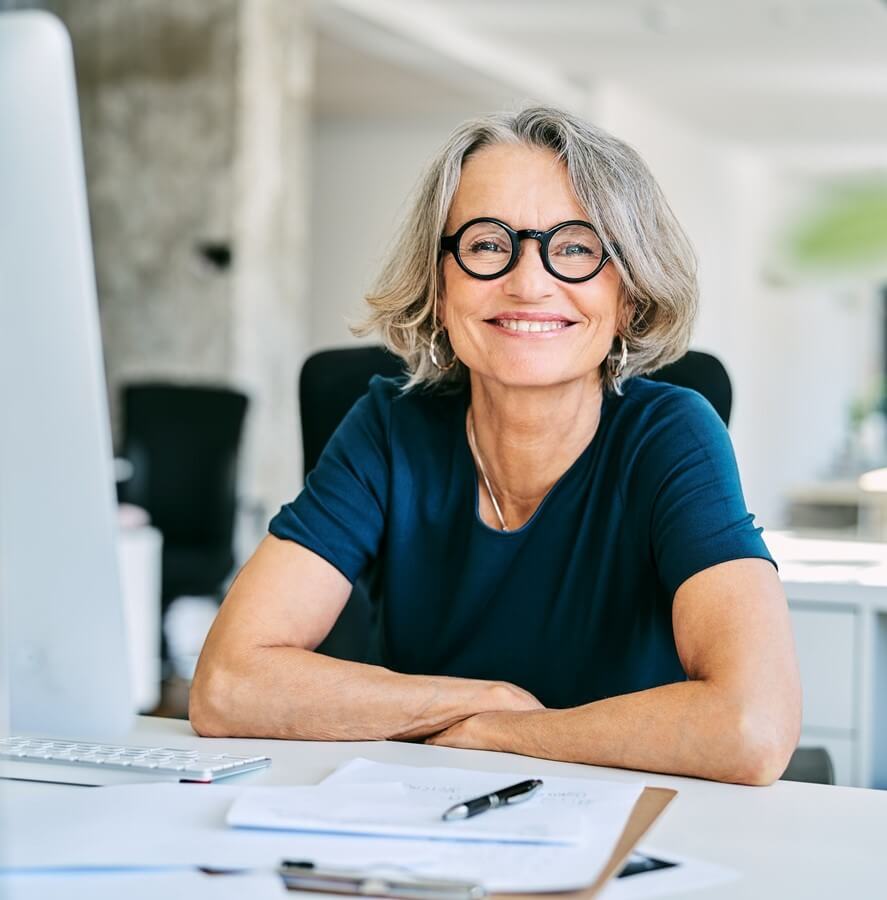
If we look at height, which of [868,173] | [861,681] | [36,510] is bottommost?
[861,681]

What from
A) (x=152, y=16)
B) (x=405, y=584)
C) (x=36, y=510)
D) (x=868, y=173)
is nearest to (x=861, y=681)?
(x=405, y=584)

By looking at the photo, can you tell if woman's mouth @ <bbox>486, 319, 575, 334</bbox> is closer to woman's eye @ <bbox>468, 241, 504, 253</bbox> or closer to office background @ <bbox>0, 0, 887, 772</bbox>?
woman's eye @ <bbox>468, 241, 504, 253</bbox>

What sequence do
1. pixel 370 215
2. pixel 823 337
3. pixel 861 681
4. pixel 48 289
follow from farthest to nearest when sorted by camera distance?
pixel 823 337
pixel 370 215
pixel 861 681
pixel 48 289

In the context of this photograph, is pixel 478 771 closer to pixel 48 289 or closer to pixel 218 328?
pixel 48 289

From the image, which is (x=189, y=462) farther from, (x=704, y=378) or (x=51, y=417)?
(x=51, y=417)

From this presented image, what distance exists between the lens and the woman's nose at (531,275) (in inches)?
62.6

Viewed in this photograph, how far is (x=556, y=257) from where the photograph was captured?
5.25 feet

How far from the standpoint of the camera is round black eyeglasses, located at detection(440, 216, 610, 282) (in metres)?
1.58

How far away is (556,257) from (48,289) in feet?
2.64

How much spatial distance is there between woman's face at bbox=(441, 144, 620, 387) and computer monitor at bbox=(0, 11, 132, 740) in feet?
2.37

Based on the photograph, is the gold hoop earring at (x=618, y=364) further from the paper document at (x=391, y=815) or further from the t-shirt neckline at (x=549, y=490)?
the paper document at (x=391, y=815)

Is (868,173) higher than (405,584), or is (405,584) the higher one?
(868,173)

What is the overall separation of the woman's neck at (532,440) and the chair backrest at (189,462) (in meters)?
3.10

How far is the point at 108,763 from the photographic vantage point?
46.3 inches
